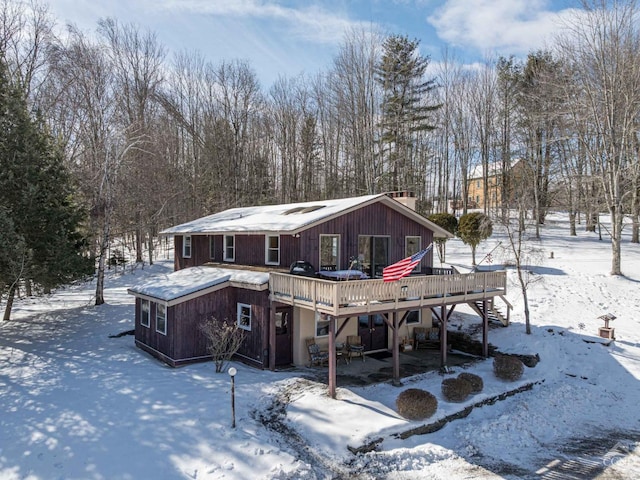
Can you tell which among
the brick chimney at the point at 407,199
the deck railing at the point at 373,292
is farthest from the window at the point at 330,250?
the brick chimney at the point at 407,199

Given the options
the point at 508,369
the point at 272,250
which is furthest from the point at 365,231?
the point at 508,369

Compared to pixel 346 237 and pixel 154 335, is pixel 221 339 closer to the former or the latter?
pixel 154 335

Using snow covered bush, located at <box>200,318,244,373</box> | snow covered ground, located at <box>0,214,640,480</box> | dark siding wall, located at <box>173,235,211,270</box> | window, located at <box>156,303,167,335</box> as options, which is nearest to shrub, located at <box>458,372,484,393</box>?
snow covered ground, located at <box>0,214,640,480</box>

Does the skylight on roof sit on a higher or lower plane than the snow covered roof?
higher

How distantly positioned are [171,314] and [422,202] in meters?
31.4

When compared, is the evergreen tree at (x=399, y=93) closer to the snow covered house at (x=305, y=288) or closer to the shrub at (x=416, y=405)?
the snow covered house at (x=305, y=288)

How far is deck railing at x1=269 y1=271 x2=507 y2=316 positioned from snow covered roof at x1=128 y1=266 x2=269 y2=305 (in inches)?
41.5

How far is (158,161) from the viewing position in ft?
113

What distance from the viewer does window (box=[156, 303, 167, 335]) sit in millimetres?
14817

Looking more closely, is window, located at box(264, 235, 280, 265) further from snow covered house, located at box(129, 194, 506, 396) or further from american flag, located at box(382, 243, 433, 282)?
american flag, located at box(382, 243, 433, 282)

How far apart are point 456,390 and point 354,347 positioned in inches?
180

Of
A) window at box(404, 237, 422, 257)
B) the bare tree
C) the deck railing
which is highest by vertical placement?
the bare tree

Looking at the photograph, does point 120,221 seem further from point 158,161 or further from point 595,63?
point 595,63

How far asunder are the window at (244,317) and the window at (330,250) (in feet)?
10.4
